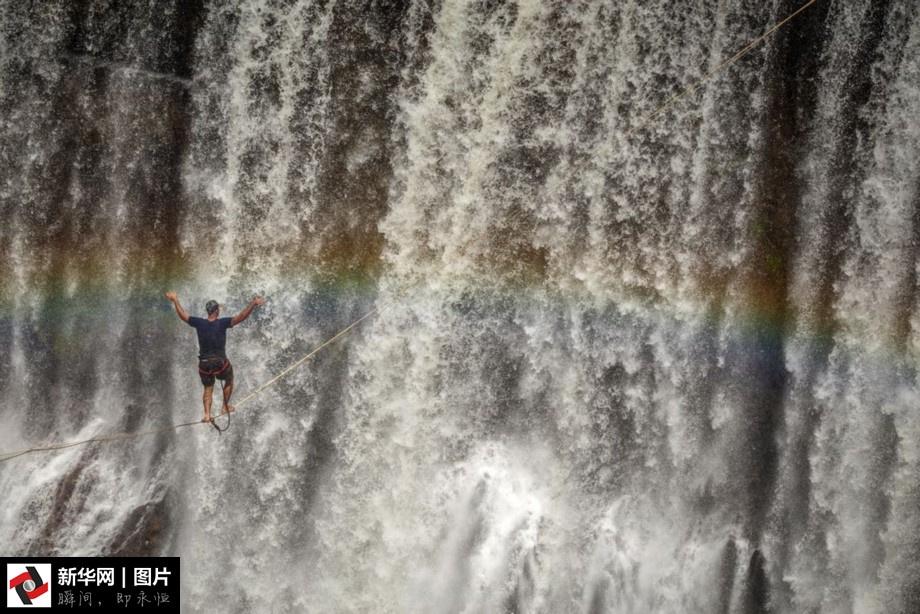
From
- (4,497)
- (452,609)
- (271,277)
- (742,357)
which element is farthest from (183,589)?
(742,357)

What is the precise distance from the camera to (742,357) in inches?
264

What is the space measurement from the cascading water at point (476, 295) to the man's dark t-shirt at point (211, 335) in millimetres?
683

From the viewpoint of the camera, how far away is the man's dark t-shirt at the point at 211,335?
6.31m

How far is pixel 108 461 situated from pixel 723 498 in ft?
18.6

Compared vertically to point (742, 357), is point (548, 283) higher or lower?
higher

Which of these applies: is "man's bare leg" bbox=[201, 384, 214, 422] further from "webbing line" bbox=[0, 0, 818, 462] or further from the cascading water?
the cascading water

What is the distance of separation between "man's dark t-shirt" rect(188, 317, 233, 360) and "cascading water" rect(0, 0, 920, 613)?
0.68 meters

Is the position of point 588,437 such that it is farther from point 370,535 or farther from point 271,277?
point 271,277

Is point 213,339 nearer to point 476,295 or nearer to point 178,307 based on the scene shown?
point 178,307

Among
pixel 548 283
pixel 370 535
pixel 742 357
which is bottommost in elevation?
pixel 370 535

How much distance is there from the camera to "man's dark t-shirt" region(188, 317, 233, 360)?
20.7ft

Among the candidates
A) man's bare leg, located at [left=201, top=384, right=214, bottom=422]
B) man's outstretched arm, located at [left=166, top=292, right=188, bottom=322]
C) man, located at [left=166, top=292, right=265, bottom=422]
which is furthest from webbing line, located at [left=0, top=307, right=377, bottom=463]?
man's outstretched arm, located at [left=166, top=292, right=188, bottom=322]

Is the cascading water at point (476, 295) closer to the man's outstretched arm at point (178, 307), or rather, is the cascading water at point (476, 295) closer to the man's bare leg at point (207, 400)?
the man's bare leg at point (207, 400)

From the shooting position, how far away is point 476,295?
687 centimetres
